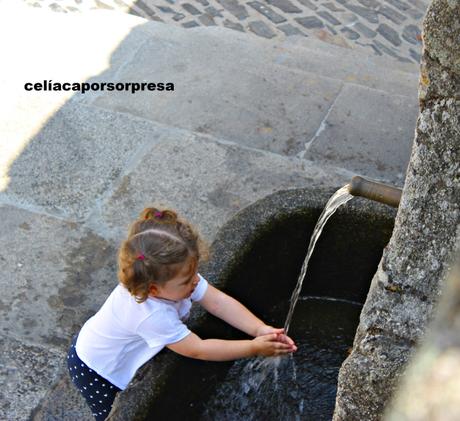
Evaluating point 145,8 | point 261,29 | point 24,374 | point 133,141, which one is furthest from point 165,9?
point 24,374

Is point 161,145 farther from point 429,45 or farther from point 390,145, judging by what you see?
point 429,45

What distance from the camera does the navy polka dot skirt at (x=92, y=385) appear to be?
8.53 feet

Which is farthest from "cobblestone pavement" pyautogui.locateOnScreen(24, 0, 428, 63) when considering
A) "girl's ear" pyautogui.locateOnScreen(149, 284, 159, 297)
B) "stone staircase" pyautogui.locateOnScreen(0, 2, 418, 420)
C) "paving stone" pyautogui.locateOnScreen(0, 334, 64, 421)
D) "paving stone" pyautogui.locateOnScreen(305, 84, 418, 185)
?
"girl's ear" pyautogui.locateOnScreen(149, 284, 159, 297)

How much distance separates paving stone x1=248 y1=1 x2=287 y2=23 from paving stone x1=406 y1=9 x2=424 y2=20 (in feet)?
3.16

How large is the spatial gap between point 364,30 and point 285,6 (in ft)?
2.03

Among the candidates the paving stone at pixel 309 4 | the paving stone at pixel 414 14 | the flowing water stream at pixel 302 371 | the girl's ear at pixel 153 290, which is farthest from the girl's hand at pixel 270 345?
the paving stone at pixel 414 14

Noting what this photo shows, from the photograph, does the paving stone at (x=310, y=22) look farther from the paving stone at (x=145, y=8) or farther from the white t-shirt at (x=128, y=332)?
the white t-shirt at (x=128, y=332)

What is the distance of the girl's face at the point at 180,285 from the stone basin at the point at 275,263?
0.21 m

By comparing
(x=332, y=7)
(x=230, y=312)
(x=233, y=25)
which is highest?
(x=230, y=312)

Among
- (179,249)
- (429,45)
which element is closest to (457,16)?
(429,45)

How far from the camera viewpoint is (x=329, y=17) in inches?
229

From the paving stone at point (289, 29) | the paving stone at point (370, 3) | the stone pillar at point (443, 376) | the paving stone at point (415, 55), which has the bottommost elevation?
the paving stone at point (289, 29)

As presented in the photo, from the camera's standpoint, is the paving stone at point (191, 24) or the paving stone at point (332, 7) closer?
the paving stone at point (191, 24)

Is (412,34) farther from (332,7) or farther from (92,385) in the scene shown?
→ (92,385)
